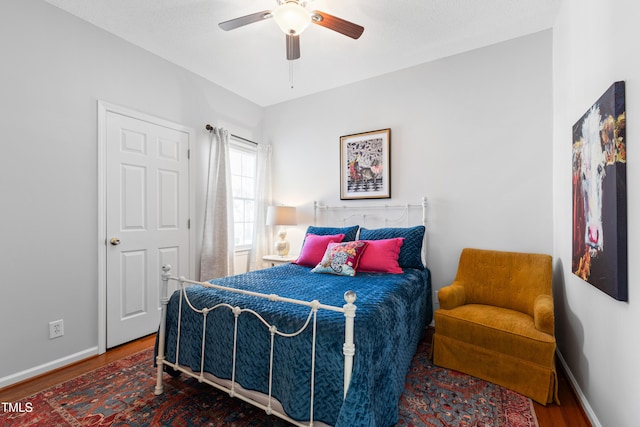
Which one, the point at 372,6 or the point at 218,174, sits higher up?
the point at 372,6

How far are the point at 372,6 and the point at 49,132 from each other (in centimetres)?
260

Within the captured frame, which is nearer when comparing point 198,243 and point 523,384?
point 523,384

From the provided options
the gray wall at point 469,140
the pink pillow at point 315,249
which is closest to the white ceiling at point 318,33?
the gray wall at point 469,140

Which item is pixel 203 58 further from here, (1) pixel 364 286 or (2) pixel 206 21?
(1) pixel 364 286

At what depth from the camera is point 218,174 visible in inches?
138

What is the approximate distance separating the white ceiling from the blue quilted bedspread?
208cm

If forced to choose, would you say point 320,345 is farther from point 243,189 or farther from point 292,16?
point 243,189

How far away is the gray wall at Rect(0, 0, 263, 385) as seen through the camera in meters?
2.08

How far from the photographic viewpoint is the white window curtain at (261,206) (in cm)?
397

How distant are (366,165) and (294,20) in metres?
1.87

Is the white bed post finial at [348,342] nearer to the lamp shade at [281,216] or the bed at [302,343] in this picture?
the bed at [302,343]

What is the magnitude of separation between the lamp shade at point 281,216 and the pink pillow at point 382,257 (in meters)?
1.31

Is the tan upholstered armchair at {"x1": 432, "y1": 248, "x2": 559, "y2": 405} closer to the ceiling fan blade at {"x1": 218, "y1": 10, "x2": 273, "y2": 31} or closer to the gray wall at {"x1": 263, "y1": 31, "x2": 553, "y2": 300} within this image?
the gray wall at {"x1": 263, "y1": 31, "x2": 553, "y2": 300}

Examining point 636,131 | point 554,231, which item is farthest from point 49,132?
point 554,231
